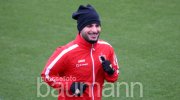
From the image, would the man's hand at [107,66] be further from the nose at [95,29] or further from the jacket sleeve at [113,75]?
the nose at [95,29]

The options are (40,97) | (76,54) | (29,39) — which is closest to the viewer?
(76,54)

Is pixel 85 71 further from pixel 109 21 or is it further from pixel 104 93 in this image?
pixel 109 21

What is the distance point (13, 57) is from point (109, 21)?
2.87 m

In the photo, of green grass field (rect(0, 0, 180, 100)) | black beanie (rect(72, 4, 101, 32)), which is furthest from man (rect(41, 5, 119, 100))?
green grass field (rect(0, 0, 180, 100))

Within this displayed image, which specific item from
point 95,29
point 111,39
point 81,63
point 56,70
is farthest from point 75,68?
point 111,39

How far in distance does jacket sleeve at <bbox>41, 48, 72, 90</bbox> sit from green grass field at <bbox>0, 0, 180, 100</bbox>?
2.28m

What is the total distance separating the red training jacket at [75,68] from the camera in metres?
3.83

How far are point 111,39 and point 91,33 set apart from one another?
4.49 meters

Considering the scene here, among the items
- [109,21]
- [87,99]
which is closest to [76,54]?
[87,99]

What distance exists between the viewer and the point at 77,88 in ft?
12.2

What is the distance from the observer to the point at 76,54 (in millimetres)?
3852

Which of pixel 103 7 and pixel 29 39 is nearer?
pixel 29 39

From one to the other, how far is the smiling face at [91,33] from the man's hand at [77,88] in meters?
0.45

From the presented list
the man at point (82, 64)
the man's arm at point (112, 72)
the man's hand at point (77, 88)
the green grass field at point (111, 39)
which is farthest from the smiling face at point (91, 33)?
the green grass field at point (111, 39)
